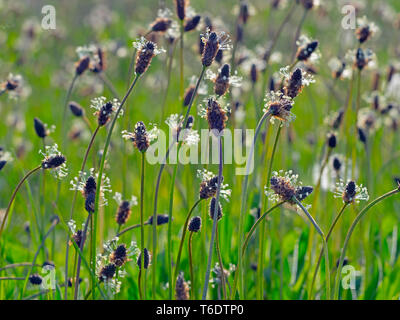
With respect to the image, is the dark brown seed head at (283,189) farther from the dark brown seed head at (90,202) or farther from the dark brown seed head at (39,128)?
the dark brown seed head at (39,128)

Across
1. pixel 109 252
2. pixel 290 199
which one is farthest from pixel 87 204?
pixel 290 199

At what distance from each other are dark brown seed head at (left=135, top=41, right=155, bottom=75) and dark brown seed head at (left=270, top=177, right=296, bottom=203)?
300mm

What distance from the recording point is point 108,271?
1.06 m

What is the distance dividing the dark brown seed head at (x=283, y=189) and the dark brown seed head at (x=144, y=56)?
11.8 inches

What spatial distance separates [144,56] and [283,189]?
33cm

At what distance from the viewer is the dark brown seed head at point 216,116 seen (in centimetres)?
94

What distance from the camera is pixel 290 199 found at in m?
0.94

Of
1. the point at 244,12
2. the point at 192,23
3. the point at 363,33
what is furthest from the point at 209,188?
the point at 244,12

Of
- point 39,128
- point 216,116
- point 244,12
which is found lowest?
point 216,116

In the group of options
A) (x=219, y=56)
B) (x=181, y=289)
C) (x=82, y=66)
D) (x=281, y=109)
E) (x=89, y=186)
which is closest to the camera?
(x=281, y=109)

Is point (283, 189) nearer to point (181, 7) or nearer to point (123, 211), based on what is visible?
point (123, 211)

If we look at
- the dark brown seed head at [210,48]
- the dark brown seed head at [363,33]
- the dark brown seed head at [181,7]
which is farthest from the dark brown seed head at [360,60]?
the dark brown seed head at [210,48]
